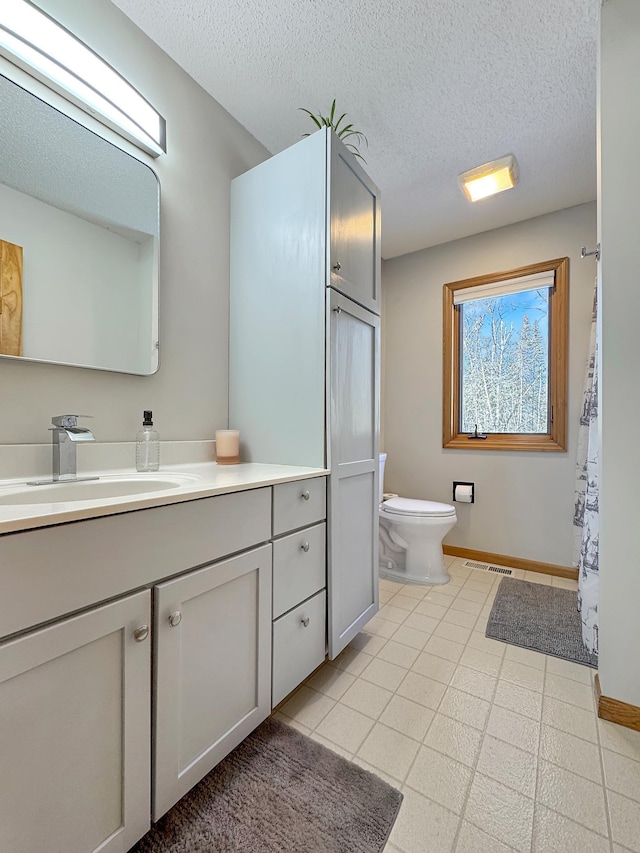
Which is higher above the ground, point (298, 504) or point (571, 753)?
point (298, 504)

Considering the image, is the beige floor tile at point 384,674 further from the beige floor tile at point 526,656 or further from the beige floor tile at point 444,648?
the beige floor tile at point 526,656

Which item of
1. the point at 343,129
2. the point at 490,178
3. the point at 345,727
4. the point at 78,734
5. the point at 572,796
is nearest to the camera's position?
the point at 78,734

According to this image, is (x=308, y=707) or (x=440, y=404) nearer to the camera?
(x=308, y=707)

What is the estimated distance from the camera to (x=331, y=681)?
136cm

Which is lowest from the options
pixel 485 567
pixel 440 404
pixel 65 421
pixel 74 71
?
pixel 485 567

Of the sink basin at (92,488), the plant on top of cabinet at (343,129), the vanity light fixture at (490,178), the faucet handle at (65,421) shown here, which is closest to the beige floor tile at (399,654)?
the sink basin at (92,488)

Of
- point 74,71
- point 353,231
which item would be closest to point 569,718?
point 353,231

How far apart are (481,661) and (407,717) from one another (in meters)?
0.47

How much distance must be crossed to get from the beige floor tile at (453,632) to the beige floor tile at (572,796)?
0.60 metres

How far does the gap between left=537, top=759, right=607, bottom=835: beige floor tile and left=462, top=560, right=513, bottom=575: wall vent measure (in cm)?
148

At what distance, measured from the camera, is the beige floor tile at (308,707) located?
3.88ft

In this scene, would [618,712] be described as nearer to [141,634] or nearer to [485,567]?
[485,567]

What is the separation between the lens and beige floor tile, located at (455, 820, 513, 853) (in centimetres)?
81

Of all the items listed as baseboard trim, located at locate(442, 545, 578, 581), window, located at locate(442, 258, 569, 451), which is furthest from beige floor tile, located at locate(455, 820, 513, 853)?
window, located at locate(442, 258, 569, 451)
